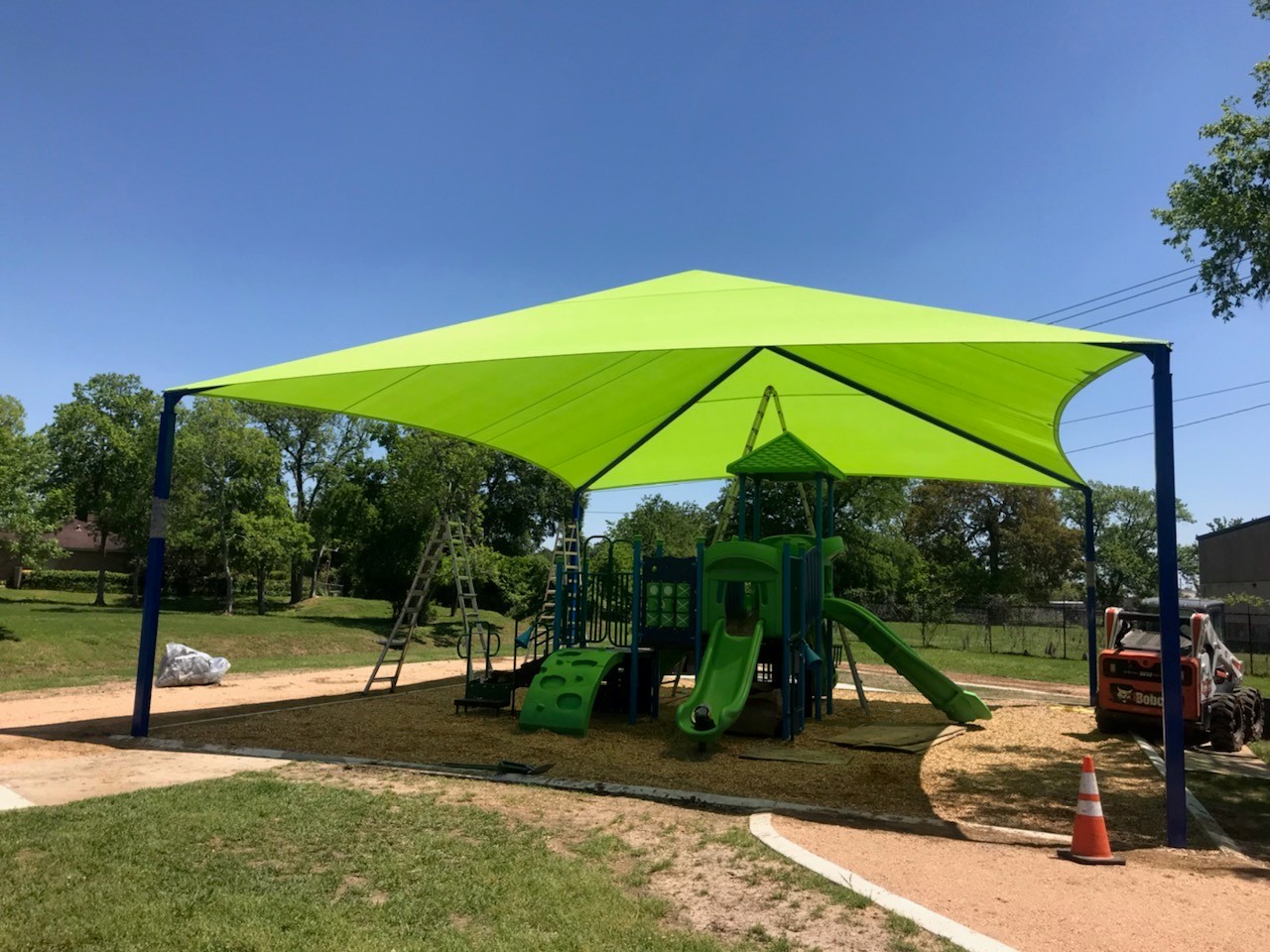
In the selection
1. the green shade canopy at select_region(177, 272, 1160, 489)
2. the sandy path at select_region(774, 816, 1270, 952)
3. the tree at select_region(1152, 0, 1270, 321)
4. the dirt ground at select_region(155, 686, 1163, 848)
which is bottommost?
the dirt ground at select_region(155, 686, 1163, 848)

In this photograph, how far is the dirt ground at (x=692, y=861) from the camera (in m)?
3.94

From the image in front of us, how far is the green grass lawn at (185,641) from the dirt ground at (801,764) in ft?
22.1

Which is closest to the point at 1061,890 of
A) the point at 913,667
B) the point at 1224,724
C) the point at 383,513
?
the point at 1224,724

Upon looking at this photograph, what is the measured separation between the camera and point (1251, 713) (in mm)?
10906

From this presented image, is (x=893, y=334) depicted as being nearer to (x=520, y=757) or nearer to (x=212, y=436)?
(x=520, y=757)

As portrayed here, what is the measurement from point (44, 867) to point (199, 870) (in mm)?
820

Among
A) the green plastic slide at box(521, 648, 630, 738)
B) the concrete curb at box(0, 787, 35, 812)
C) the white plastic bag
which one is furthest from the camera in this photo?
the white plastic bag

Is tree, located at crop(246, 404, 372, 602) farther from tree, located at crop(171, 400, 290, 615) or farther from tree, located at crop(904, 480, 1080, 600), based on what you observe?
tree, located at crop(904, 480, 1080, 600)

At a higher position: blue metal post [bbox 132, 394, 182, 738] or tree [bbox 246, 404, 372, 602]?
tree [bbox 246, 404, 372, 602]

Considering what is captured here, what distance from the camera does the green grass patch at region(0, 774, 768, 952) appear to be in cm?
364

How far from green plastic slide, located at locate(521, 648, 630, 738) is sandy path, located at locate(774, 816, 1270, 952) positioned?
168 inches

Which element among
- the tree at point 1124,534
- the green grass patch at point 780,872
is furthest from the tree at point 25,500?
the tree at point 1124,534

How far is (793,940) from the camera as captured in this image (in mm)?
3812

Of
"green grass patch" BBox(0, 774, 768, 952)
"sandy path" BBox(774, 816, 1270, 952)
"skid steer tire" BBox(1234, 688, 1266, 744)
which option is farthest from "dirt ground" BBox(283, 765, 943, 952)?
"skid steer tire" BBox(1234, 688, 1266, 744)
